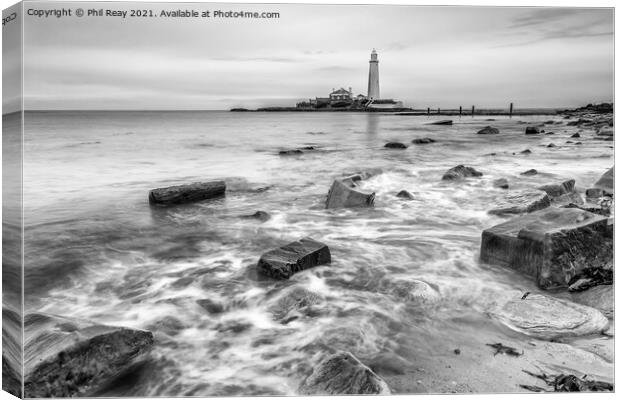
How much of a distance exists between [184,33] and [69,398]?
2.60 m

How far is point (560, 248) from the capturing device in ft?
12.5

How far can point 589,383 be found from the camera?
125 inches

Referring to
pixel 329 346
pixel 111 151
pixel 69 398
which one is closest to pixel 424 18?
pixel 329 346

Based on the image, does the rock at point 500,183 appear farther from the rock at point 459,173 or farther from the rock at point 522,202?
the rock at point 459,173

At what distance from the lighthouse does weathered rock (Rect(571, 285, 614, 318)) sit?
235cm

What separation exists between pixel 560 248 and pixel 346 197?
2.32 m

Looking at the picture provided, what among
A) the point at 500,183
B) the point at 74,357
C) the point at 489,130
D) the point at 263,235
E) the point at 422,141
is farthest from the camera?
the point at 422,141

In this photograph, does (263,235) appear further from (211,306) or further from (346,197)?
(211,306)

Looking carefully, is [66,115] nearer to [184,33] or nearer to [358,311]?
[184,33]

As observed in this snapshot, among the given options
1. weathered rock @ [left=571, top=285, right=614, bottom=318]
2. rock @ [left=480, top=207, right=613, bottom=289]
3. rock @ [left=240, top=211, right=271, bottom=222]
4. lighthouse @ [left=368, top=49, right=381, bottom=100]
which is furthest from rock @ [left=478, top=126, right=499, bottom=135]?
rock @ [left=240, top=211, right=271, bottom=222]

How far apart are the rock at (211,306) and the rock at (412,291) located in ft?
4.19

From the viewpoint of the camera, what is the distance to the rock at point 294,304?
3592mm

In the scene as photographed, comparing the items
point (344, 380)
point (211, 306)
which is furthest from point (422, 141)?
point (344, 380)

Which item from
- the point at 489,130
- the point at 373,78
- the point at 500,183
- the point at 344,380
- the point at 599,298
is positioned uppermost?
the point at 373,78
